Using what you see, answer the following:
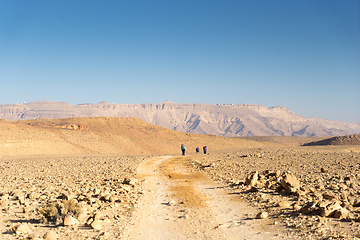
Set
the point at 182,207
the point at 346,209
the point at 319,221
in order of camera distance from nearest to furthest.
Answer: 1. the point at 319,221
2. the point at 346,209
3. the point at 182,207

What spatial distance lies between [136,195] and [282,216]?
6215 millimetres

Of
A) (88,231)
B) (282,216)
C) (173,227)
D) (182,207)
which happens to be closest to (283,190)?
(282,216)

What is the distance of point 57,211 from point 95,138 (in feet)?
213

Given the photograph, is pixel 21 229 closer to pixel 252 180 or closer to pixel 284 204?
pixel 284 204

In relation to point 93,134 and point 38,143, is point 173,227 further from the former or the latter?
point 93,134

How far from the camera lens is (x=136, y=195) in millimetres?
13031

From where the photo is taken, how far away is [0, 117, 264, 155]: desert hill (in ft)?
186

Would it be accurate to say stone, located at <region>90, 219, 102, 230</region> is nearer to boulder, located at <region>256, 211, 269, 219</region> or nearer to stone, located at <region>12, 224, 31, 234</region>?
stone, located at <region>12, 224, 31, 234</region>

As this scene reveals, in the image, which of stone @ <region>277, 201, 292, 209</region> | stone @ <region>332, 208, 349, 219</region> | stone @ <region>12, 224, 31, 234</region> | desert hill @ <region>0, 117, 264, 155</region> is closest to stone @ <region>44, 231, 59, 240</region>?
stone @ <region>12, 224, 31, 234</region>

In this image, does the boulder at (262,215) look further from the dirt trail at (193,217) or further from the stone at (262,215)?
the dirt trail at (193,217)

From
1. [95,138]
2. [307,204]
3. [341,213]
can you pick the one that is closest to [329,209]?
[341,213]

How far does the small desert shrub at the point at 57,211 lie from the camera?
886cm

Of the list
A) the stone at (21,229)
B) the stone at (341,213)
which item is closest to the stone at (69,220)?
the stone at (21,229)

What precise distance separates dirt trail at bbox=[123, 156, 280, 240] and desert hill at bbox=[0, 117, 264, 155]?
45.8 m
